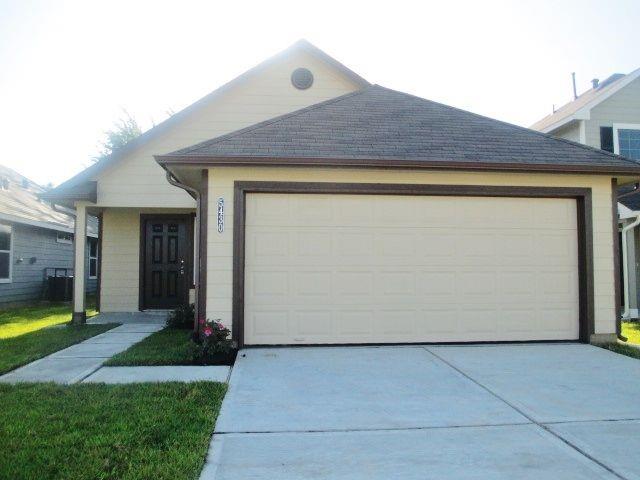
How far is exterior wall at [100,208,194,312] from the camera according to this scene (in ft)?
39.3

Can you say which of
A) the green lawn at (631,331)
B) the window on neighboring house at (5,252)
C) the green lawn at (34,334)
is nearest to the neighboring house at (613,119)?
the green lawn at (631,331)

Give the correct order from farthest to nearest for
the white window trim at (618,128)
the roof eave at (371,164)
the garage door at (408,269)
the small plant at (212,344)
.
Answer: the white window trim at (618,128)
the garage door at (408,269)
the roof eave at (371,164)
the small plant at (212,344)

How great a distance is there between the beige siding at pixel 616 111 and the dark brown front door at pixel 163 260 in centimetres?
1039

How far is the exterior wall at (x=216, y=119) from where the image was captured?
10.7m

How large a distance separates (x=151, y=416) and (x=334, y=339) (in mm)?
3623

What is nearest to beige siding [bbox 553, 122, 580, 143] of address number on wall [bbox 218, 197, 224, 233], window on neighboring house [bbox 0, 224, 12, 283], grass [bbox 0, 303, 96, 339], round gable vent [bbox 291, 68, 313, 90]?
round gable vent [bbox 291, 68, 313, 90]

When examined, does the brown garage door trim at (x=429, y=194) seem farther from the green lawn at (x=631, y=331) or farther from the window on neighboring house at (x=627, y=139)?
the window on neighboring house at (x=627, y=139)

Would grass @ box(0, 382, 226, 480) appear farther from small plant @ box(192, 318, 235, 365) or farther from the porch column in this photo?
the porch column

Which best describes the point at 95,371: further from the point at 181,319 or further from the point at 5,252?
the point at 5,252

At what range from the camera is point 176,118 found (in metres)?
11.1

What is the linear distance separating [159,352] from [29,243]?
10.6 meters

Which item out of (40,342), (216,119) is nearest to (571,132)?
(216,119)

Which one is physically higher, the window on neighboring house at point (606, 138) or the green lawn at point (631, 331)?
the window on neighboring house at point (606, 138)

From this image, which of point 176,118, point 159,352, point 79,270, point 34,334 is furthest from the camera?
point 176,118
